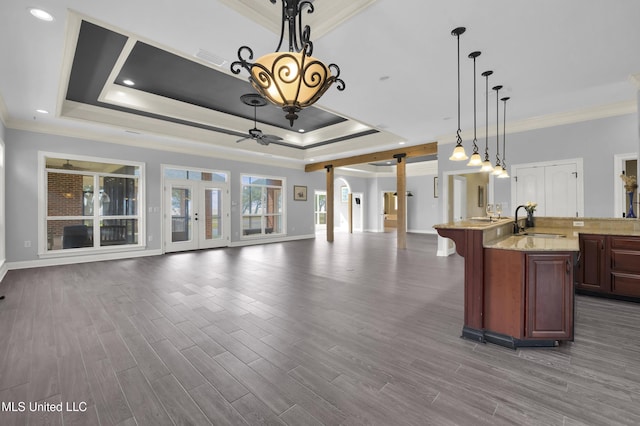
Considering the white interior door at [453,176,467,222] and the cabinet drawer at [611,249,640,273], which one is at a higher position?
the white interior door at [453,176,467,222]

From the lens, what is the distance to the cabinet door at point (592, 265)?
142 inches

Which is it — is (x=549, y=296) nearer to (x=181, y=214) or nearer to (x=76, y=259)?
(x=181, y=214)

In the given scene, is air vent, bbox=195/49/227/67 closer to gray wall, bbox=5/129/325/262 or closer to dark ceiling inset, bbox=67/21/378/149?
dark ceiling inset, bbox=67/21/378/149

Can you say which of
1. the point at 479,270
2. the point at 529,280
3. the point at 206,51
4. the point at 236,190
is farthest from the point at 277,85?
the point at 236,190

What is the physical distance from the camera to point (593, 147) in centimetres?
477

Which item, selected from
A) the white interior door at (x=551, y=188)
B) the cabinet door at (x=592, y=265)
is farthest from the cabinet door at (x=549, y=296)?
the white interior door at (x=551, y=188)

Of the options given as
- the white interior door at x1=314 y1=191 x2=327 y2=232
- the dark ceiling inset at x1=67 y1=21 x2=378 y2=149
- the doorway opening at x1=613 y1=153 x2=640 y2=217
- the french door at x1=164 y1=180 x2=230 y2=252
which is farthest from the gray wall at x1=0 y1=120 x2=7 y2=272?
the white interior door at x1=314 y1=191 x2=327 y2=232

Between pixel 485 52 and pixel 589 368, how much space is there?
3.13 metres

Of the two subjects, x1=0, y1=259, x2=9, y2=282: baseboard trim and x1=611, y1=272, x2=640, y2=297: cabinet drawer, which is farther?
x1=0, y1=259, x2=9, y2=282: baseboard trim

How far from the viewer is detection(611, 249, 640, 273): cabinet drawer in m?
3.44

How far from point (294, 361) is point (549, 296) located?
229 cm

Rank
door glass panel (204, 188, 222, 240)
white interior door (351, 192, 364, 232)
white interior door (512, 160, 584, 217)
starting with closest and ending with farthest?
white interior door (512, 160, 584, 217) → door glass panel (204, 188, 222, 240) → white interior door (351, 192, 364, 232)

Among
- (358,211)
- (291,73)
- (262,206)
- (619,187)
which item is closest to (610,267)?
(619,187)

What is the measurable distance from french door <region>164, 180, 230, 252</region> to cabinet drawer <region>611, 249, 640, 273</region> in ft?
27.4
